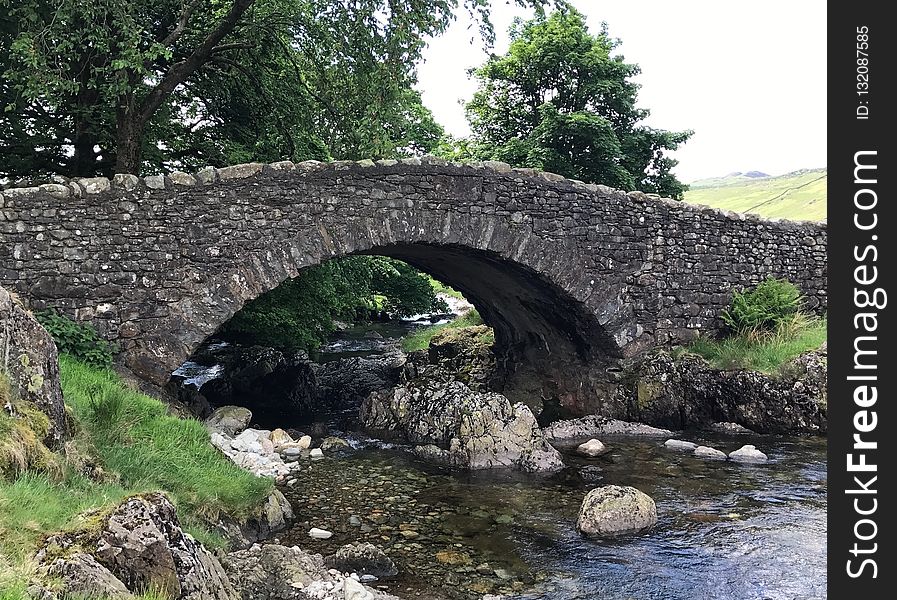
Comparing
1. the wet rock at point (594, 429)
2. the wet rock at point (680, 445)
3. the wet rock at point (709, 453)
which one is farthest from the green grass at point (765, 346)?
the wet rock at point (709, 453)

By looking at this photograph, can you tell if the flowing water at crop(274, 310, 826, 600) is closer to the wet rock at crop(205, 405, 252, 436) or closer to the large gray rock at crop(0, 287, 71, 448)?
the wet rock at crop(205, 405, 252, 436)

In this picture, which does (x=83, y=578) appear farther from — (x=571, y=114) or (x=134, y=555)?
(x=571, y=114)

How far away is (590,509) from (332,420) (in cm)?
663

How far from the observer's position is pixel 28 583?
256cm

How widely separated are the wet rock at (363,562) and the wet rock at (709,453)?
527cm

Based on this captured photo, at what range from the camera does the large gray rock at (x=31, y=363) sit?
4273 millimetres

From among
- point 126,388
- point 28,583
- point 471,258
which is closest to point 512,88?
point 471,258

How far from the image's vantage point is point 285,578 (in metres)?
4.71

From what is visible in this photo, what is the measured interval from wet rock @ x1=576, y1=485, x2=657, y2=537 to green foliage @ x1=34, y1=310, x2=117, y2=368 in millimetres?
5677

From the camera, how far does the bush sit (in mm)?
11328

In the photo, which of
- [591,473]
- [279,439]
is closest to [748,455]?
[591,473]

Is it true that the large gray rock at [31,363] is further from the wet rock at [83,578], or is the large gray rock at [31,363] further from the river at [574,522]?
the river at [574,522]

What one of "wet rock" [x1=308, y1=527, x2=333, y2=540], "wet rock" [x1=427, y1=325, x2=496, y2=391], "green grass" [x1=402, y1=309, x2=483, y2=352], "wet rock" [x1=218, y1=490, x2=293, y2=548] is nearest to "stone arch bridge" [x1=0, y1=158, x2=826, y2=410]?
"wet rock" [x1=427, y1=325, x2=496, y2=391]

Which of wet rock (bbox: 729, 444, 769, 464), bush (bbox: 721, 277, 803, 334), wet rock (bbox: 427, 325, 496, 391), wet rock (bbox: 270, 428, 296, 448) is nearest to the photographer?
wet rock (bbox: 729, 444, 769, 464)
